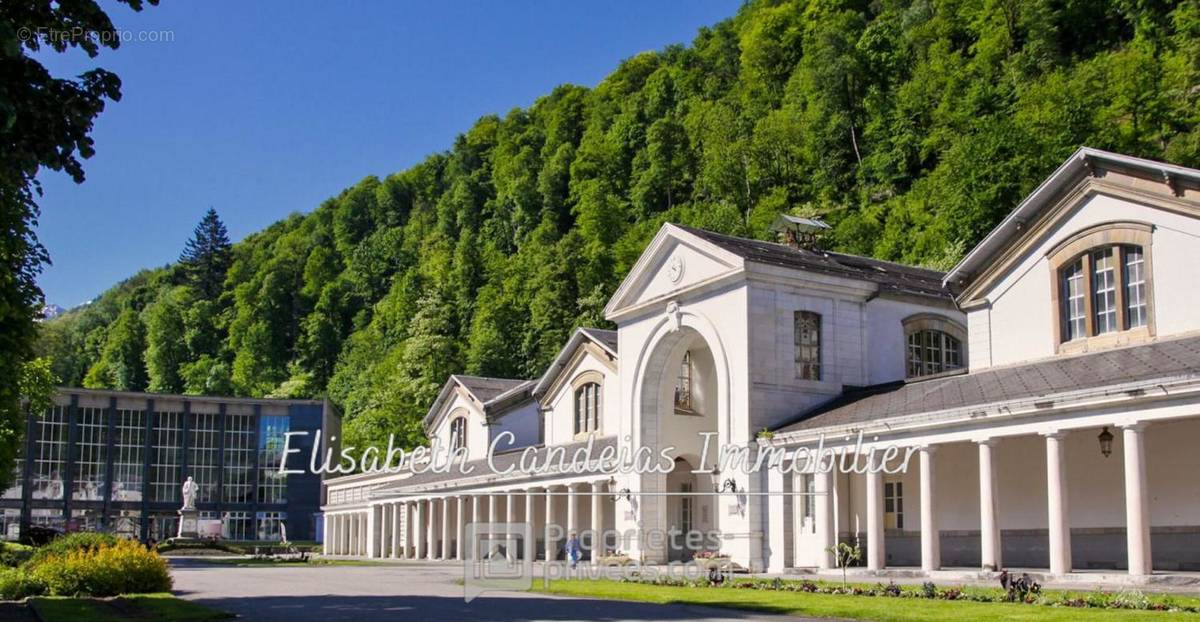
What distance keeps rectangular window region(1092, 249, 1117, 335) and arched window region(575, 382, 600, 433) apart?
23509mm

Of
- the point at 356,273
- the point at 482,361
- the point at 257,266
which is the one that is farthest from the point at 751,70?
the point at 257,266

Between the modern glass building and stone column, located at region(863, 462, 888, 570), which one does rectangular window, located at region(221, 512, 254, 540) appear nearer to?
the modern glass building

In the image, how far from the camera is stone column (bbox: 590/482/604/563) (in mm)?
38969

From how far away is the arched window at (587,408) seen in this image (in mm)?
47000

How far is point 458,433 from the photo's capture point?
58406 mm

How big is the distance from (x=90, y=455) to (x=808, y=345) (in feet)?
247

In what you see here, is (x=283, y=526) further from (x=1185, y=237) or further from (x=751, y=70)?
(x=1185, y=237)

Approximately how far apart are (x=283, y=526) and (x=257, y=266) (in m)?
79.0

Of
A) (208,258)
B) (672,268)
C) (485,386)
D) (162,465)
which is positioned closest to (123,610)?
(672,268)

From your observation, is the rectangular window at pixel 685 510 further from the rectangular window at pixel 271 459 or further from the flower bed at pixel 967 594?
the rectangular window at pixel 271 459

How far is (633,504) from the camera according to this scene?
37031mm

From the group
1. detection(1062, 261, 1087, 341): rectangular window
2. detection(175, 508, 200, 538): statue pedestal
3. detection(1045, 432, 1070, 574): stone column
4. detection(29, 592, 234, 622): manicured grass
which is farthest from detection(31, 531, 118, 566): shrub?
detection(175, 508, 200, 538): statue pedestal

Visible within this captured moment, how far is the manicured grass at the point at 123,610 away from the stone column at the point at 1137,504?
16.6 meters

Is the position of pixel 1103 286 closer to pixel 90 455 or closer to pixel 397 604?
pixel 397 604
